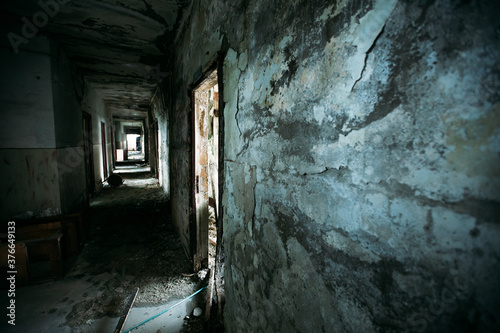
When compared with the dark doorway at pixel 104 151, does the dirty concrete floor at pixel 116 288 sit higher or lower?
lower

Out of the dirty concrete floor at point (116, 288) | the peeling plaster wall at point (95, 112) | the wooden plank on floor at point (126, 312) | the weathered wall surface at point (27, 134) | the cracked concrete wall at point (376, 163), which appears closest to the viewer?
the cracked concrete wall at point (376, 163)

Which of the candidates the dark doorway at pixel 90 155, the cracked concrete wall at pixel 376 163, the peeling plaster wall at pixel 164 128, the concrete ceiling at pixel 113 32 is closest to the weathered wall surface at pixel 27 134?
the concrete ceiling at pixel 113 32

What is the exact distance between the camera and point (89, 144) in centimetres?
585

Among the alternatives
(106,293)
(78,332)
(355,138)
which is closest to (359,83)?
(355,138)

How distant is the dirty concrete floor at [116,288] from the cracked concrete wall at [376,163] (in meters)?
1.69

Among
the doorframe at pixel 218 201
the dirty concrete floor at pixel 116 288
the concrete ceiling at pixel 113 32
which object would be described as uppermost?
the concrete ceiling at pixel 113 32

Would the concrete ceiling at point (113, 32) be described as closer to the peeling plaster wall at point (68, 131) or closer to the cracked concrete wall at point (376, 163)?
the peeling plaster wall at point (68, 131)

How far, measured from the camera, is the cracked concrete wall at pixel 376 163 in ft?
1.44

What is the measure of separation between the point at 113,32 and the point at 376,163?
4.09 m

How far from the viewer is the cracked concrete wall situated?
1.44 feet

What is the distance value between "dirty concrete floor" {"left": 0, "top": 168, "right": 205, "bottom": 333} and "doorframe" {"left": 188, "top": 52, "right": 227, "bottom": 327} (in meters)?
0.21

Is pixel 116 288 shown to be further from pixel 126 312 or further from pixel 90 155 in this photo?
pixel 90 155

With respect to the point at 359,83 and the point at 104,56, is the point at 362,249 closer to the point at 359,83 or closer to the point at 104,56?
the point at 359,83

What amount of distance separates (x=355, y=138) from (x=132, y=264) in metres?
3.51
